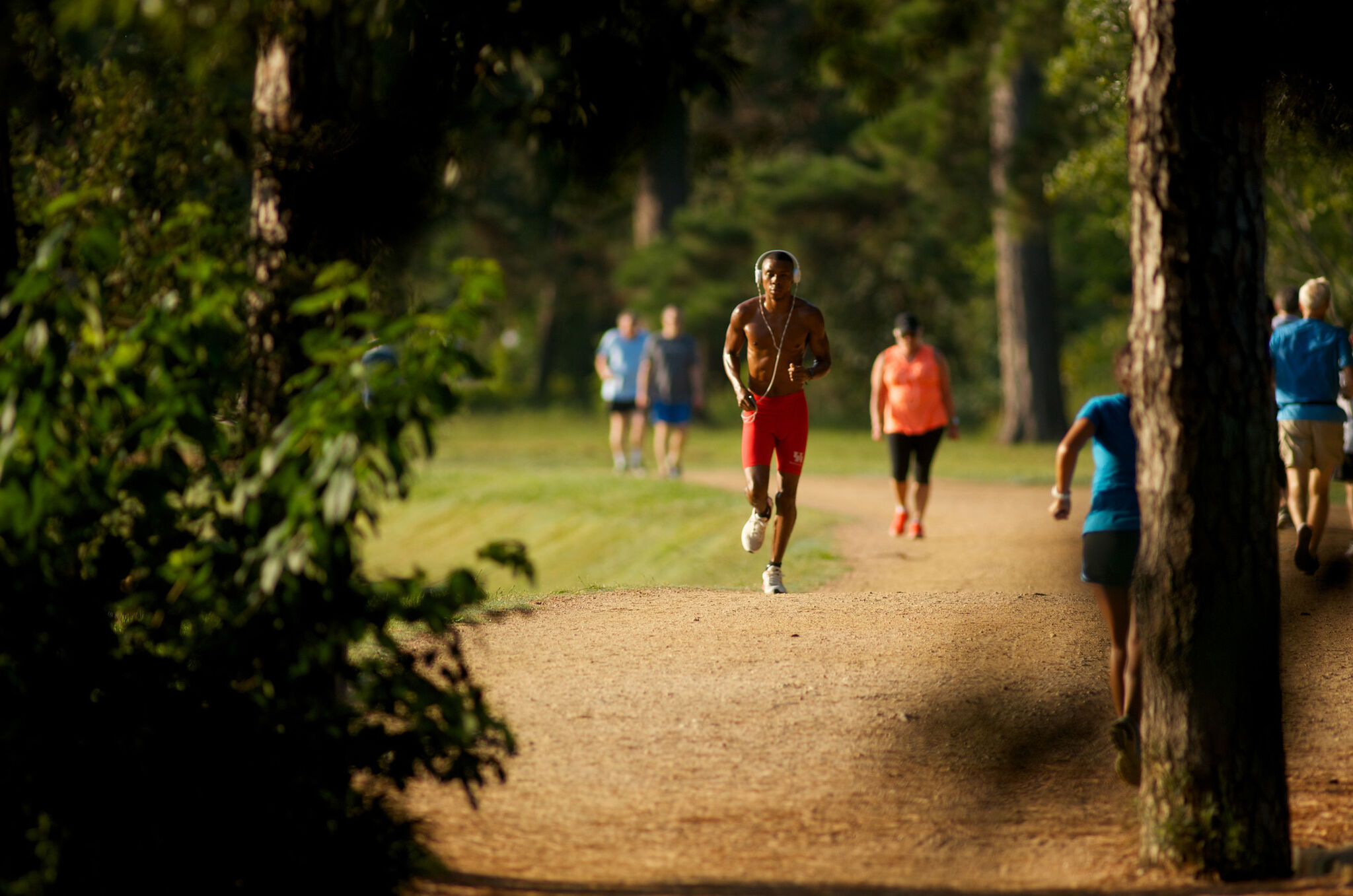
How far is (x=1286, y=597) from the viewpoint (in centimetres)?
939

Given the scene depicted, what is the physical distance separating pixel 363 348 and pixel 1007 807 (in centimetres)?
343

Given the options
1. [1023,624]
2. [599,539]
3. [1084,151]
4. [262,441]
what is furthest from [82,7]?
[1084,151]

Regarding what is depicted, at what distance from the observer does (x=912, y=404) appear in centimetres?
1236

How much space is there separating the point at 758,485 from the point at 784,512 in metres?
0.28

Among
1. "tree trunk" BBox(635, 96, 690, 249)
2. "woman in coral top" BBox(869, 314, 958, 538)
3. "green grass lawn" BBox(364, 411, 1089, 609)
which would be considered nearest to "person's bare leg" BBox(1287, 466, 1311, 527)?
"woman in coral top" BBox(869, 314, 958, 538)

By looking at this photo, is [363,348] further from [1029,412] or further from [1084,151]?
[1029,412]

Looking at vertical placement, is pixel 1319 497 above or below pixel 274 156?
below

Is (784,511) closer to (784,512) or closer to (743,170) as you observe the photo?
(784,512)

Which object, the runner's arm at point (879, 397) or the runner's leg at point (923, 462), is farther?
the runner's arm at point (879, 397)

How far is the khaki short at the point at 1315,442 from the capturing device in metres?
10.0

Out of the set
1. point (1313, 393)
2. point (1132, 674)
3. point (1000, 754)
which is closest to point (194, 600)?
point (1132, 674)

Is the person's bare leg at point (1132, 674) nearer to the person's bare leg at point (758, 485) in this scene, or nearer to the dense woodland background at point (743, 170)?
the dense woodland background at point (743, 170)

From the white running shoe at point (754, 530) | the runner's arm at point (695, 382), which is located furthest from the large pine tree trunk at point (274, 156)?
the runner's arm at point (695, 382)

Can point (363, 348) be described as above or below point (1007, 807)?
above
